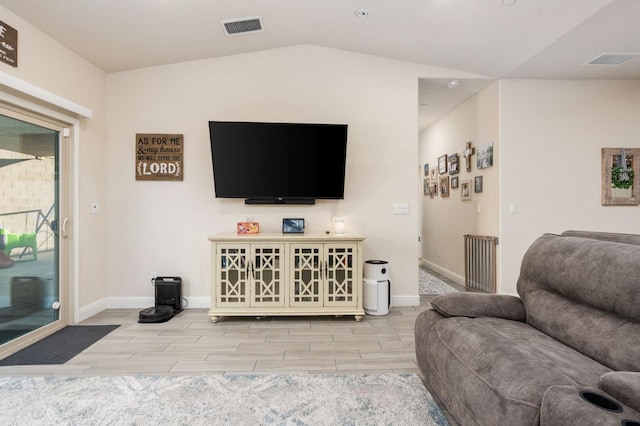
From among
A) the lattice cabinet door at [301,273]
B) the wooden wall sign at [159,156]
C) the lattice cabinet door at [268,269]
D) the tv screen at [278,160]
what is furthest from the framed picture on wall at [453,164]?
the wooden wall sign at [159,156]

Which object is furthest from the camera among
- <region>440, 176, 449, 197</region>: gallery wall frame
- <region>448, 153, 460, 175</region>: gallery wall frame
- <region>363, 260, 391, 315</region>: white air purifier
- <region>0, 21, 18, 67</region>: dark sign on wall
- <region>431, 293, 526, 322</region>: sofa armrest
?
<region>440, 176, 449, 197</region>: gallery wall frame

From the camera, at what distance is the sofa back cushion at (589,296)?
1.37m

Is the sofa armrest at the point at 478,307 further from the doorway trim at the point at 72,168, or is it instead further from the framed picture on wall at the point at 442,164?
the framed picture on wall at the point at 442,164

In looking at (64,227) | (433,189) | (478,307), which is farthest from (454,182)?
(64,227)

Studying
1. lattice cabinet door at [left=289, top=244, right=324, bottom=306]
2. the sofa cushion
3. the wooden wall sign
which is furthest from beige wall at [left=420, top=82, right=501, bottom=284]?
the wooden wall sign

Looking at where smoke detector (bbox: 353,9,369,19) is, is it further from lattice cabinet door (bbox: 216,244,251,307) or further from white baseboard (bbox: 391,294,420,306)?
white baseboard (bbox: 391,294,420,306)

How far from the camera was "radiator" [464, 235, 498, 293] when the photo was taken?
13.0 feet

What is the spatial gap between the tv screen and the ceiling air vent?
34.5 inches

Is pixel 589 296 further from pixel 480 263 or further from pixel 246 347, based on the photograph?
pixel 480 263

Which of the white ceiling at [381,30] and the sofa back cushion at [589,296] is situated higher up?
the white ceiling at [381,30]

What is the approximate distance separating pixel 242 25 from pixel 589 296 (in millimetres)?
3404

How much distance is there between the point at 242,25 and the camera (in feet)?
10.3

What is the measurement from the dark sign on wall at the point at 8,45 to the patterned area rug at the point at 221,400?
231 cm

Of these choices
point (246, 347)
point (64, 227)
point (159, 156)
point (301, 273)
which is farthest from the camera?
point (159, 156)
